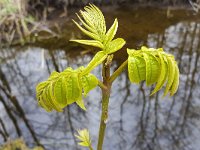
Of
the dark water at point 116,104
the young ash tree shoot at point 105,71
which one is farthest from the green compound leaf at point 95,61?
the dark water at point 116,104

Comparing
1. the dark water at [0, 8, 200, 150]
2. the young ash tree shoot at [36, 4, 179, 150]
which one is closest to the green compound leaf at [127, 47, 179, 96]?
the young ash tree shoot at [36, 4, 179, 150]

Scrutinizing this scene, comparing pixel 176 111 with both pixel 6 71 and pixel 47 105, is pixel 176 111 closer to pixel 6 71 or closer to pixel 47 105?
pixel 6 71

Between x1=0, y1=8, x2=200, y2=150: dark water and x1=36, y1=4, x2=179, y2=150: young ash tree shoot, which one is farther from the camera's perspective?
x1=0, y1=8, x2=200, y2=150: dark water

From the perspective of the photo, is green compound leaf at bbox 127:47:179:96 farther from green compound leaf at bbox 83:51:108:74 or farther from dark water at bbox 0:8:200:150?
dark water at bbox 0:8:200:150

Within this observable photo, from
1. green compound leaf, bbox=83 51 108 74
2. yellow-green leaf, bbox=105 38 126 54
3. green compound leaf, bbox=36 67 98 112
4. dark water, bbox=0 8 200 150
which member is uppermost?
yellow-green leaf, bbox=105 38 126 54

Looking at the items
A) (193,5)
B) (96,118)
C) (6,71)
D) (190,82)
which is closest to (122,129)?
(96,118)

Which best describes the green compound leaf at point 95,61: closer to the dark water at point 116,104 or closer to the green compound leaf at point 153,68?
the green compound leaf at point 153,68
